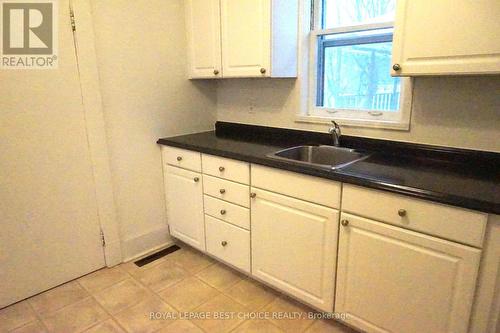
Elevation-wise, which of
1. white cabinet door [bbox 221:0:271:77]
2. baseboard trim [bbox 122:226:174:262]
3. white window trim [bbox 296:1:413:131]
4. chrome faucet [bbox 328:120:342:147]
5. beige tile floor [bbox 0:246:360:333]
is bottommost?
beige tile floor [bbox 0:246:360:333]

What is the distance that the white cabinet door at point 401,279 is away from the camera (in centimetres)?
123

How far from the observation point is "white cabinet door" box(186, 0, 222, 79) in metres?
2.21

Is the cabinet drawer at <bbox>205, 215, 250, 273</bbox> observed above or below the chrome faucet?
below

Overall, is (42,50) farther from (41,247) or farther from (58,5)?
(41,247)

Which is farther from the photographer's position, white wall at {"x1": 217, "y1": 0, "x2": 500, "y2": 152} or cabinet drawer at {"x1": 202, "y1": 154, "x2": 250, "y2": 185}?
cabinet drawer at {"x1": 202, "y1": 154, "x2": 250, "y2": 185}

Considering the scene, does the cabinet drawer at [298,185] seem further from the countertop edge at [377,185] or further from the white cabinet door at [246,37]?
the white cabinet door at [246,37]

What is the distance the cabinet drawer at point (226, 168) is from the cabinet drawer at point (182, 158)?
0.26 feet

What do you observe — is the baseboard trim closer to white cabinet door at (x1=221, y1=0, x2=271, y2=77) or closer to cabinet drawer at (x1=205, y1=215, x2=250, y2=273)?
cabinet drawer at (x1=205, y1=215, x2=250, y2=273)

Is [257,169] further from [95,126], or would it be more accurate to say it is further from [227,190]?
[95,126]

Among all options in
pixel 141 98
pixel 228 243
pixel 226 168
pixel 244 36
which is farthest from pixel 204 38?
pixel 228 243

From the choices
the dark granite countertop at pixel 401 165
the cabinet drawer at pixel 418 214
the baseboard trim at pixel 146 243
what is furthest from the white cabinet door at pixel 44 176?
the cabinet drawer at pixel 418 214

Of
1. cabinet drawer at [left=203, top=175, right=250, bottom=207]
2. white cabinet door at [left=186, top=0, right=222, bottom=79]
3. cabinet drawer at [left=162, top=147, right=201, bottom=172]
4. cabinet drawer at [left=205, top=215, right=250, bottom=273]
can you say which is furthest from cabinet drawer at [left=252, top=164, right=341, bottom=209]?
white cabinet door at [left=186, top=0, right=222, bottom=79]

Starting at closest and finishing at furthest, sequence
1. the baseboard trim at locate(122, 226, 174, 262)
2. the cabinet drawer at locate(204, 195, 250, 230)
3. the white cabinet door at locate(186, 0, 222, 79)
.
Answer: the cabinet drawer at locate(204, 195, 250, 230) → the white cabinet door at locate(186, 0, 222, 79) → the baseboard trim at locate(122, 226, 174, 262)

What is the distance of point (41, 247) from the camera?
6.56 ft
